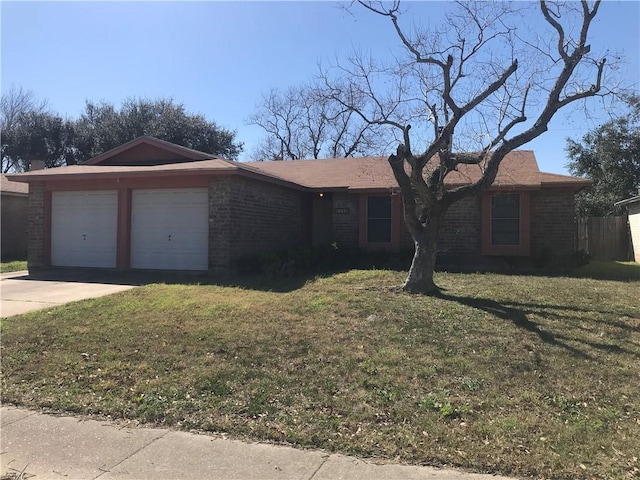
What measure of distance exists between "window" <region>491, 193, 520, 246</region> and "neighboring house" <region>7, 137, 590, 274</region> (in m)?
0.03

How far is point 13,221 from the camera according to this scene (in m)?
19.7

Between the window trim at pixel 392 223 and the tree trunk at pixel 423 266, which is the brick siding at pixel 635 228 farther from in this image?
the tree trunk at pixel 423 266

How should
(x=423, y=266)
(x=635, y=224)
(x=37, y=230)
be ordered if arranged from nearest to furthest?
(x=423, y=266), (x=37, y=230), (x=635, y=224)

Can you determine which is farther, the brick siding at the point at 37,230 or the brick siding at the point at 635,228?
the brick siding at the point at 635,228

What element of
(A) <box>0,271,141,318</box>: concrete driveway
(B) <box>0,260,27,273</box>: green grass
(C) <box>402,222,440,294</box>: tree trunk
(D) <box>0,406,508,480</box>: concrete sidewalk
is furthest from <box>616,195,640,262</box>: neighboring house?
(B) <box>0,260,27,273</box>: green grass

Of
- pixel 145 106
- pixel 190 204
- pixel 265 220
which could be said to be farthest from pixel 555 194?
pixel 145 106

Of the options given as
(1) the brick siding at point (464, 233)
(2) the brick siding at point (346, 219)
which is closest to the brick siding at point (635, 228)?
(1) the brick siding at point (464, 233)

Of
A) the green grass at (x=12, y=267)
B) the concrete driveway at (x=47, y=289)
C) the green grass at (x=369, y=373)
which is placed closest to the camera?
the green grass at (x=369, y=373)

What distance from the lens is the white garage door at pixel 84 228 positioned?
14.2m

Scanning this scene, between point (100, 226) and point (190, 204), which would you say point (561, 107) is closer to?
point (190, 204)

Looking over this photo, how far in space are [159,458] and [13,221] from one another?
19.5 meters

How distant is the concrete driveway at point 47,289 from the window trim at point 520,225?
1000cm

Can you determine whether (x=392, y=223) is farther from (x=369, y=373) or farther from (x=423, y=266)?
(x=369, y=373)

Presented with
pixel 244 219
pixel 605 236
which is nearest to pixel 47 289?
pixel 244 219
